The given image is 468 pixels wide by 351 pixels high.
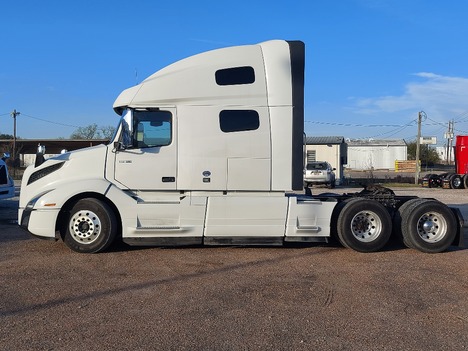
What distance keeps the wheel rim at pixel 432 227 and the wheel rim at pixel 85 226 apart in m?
5.95

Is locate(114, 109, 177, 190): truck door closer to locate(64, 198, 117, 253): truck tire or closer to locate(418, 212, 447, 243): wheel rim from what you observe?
locate(64, 198, 117, 253): truck tire

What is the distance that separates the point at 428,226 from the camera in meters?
9.38

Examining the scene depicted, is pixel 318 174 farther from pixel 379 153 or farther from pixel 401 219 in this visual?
pixel 379 153

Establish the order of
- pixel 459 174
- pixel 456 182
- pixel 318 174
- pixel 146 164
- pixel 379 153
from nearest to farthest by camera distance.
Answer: pixel 146 164 → pixel 318 174 → pixel 456 182 → pixel 459 174 → pixel 379 153

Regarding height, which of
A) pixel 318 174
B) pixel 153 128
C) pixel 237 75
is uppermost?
pixel 237 75

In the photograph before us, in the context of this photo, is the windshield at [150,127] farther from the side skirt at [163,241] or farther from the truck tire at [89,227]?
the side skirt at [163,241]

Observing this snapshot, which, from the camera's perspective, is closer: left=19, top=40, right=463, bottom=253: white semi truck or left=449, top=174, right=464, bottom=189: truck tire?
left=19, top=40, right=463, bottom=253: white semi truck

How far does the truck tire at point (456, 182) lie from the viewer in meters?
32.7

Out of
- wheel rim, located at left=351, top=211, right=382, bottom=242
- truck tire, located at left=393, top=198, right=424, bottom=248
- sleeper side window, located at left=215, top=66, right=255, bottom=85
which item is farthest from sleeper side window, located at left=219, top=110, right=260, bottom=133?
truck tire, located at left=393, top=198, right=424, bottom=248

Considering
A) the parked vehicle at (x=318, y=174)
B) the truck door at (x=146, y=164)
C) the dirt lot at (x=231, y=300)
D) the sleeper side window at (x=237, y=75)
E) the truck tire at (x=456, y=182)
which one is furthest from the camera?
the truck tire at (x=456, y=182)

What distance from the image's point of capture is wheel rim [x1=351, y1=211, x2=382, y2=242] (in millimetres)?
9273

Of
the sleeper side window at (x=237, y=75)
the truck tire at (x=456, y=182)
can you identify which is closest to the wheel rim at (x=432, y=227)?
the sleeper side window at (x=237, y=75)

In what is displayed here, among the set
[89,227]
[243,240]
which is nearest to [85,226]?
[89,227]

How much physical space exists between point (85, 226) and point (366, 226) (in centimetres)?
516
